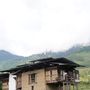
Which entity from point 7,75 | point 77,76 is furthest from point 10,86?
point 77,76

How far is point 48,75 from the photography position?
282 ft

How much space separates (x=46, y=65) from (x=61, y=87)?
290 inches

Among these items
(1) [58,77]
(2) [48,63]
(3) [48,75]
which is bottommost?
(1) [58,77]

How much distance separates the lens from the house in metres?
84.8

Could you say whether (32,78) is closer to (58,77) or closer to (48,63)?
(48,63)

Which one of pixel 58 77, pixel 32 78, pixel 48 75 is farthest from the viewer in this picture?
pixel 32 78

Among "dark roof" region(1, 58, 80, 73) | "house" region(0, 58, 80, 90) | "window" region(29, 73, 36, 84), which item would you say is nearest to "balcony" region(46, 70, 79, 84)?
"house" region(0, 58, 80, 90)

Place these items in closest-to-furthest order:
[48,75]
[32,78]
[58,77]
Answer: [58,77], [48,75], [32,78]

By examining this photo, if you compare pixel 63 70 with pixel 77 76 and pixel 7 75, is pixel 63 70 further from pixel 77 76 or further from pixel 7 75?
pixel 7 75

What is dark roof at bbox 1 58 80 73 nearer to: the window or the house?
the house

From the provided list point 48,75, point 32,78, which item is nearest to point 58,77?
point 48,75

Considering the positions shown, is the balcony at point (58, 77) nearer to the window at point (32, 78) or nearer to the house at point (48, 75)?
the house at point (48, 75)

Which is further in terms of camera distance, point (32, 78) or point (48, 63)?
point (32, 78)

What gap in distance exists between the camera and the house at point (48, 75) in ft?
278
